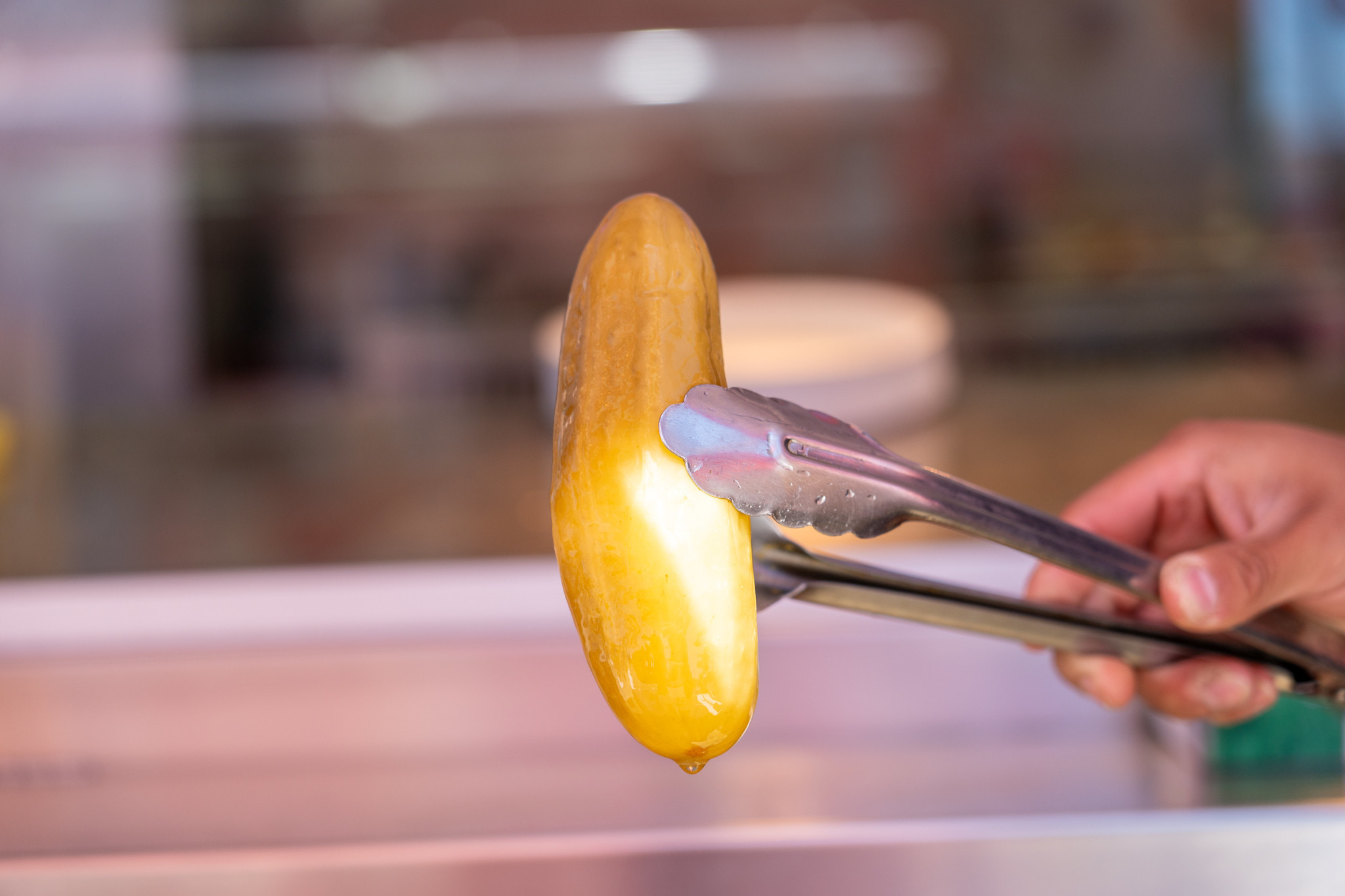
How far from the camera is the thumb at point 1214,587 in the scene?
300mm

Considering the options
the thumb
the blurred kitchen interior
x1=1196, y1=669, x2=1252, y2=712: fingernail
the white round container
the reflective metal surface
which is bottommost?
the reflective metal surface

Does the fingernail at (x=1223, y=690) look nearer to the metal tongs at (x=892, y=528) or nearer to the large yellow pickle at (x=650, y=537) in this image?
the metal tongs at (x=892, y=528)

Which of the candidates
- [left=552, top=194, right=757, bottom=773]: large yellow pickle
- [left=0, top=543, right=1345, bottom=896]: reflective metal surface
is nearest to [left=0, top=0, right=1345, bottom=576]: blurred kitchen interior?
[left=0, top=543, right=1345, bottom=896]: reflective metal surface

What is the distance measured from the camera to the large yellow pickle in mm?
218

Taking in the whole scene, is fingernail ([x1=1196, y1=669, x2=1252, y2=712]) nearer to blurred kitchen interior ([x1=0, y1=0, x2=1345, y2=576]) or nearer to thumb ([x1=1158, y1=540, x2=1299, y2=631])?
thumb ([x1=1158, y1=540, x2=1299, y2=631])

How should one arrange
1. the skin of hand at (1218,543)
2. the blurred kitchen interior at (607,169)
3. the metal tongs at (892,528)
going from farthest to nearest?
the blurred kitchen interior at (607,169)
the skin of hand at (1218,543)
the metal tongs at (892,528)

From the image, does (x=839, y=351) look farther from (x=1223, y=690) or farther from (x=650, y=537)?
(x=650, y=537)

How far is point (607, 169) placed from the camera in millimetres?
1758

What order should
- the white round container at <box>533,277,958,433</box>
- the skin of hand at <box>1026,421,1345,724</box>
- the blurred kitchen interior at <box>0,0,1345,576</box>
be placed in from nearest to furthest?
the skin of hand at <box>1026,421,1345,724</box>, the white round container at <box>533,277,958,433</box>, the blurred kitchen interior at <box>0,0,1345,576</box>

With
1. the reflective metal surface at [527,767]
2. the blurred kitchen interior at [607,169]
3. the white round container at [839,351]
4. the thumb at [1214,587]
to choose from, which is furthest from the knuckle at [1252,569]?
the blurred kitchen interior at [607,169]

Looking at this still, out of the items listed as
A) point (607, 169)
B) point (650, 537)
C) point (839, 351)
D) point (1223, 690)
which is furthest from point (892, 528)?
point (607, 169)

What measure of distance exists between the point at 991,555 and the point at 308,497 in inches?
14.8

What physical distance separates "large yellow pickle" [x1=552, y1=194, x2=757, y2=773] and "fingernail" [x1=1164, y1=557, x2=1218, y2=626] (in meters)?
0.13

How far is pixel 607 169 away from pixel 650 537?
1.60 meters
